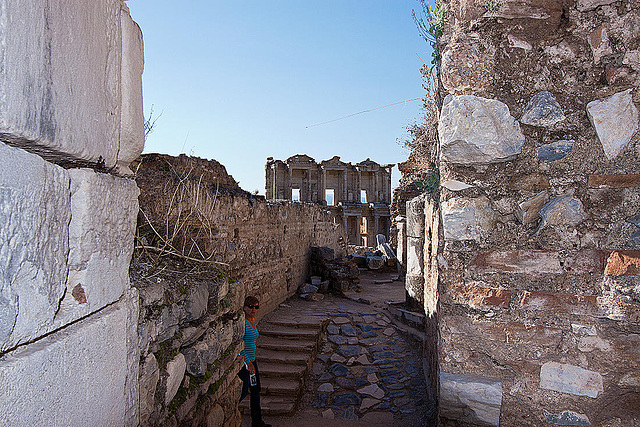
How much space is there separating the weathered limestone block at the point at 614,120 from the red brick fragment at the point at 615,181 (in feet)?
0.33

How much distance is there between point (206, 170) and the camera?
6223 mm

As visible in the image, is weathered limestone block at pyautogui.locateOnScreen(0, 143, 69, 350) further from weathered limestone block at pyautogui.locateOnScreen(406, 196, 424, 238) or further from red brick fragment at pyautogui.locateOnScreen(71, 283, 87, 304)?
weathered limestone block at pyautogui.locateOnScreen(406, 196, 424, 238)

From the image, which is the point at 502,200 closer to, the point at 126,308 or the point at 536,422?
the point at 536,422

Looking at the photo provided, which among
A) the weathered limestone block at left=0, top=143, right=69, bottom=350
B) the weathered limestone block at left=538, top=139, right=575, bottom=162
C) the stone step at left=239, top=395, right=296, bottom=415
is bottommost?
the stone step at left=239, top=395, right=296, bottom=415

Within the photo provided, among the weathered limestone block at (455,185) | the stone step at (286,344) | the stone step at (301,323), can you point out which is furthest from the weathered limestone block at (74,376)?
the stone step at (301,323)

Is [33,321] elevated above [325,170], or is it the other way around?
[325,170]

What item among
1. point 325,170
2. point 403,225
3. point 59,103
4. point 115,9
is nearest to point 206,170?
point 115,9

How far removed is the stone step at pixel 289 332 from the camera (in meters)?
7.02

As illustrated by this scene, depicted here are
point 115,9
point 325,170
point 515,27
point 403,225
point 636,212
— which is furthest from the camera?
point 325,170

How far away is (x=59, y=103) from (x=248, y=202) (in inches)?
244

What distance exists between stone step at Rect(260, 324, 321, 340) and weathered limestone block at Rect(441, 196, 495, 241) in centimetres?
515

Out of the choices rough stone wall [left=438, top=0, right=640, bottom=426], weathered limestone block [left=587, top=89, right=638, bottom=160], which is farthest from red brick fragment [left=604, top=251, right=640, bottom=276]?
weathered limestone block [left=587, top=89, right=638, bottom=160]

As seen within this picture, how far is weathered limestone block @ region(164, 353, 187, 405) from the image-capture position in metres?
2.21

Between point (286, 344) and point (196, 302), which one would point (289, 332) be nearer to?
point (286, 344)
